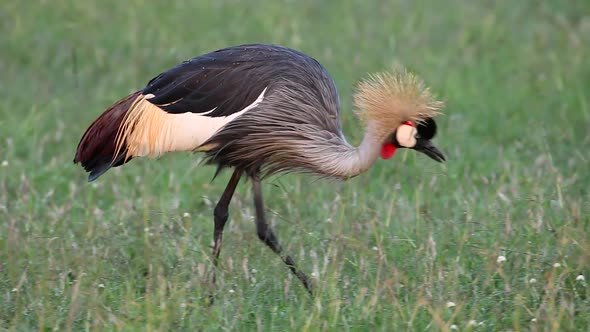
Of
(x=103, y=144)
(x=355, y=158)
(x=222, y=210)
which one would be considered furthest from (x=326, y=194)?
(x=103, y=144)

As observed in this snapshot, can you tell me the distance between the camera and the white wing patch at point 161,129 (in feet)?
12.3

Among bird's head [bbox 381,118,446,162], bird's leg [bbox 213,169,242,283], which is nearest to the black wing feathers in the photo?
bird's leg [bbox 213,169,242,283]

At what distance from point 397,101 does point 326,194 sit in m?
1.13

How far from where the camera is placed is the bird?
3.67m

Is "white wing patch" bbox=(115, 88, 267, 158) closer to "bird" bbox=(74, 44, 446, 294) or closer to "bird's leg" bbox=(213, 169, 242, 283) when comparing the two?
"bird" bbox=(74, 44, 446, 294)

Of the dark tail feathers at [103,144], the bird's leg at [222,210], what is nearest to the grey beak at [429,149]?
the bird's leg at [222,210]

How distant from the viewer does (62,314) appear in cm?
331

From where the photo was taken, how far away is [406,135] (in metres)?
3.68

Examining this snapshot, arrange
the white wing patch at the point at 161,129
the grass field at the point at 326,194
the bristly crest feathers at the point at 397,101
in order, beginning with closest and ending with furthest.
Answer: the grass field at the point at 326,194 → the bristly crest feathers at the point at 397,101 → the white wing patch at the point at 161,129

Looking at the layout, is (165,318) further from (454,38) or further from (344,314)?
(454,38)

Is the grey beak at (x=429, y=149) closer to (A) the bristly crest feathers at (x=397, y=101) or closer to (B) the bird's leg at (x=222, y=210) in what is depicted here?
(A) the bristly crest feathers at (x=397, y=101)

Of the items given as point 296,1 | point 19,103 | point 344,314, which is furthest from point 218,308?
point 296,1

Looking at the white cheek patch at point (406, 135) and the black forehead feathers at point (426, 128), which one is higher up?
the black forehead feathers at point (426, 128)

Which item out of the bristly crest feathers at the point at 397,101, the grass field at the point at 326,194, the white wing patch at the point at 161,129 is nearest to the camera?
the grass field at the point at 326,194
